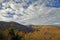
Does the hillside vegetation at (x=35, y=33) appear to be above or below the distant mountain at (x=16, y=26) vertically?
below

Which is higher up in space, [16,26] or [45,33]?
[16,26]

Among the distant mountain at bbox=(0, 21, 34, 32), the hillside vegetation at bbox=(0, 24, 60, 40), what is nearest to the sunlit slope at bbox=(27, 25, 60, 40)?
the hillside vegetation at bbox=(0, 24, 60, 40)

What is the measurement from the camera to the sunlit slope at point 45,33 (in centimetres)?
775

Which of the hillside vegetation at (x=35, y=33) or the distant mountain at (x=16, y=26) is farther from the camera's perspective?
the distant mountain at (x=16, y=26)

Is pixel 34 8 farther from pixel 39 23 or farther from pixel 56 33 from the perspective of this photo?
pixel 56 33

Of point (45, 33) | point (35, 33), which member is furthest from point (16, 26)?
point (45, 33)

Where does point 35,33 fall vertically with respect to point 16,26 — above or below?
below

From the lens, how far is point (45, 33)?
25.7ft

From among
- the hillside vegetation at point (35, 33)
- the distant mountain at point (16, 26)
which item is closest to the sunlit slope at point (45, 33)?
the hillside vegetation at point (35, 33)

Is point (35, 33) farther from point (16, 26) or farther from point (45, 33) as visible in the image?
point (16, 26)

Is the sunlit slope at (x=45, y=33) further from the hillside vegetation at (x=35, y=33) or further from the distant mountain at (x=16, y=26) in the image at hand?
the distant mountain at (x=16, y=26)

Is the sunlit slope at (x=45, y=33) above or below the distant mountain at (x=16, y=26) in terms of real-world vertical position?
below

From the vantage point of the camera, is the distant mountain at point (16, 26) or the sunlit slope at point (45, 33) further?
the distant mountain at point (16, 26)

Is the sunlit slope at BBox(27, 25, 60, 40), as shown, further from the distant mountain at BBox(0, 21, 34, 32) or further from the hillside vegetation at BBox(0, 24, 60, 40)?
the distant mountain at BBox(0, 21, 34, 32)
